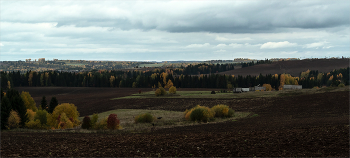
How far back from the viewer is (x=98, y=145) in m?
26.2

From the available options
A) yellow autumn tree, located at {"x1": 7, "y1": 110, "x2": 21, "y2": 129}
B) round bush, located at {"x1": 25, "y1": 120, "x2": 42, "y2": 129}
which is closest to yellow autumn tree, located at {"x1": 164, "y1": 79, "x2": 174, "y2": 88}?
round bush, located at {"x1": 25, "y1": 120, "x2": 42, "y2": 129}

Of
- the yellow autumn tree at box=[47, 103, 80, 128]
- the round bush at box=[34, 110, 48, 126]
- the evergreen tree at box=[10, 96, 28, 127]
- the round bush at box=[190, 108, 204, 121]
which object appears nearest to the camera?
the evergreen tree at box=[10, 96, 28, 127]

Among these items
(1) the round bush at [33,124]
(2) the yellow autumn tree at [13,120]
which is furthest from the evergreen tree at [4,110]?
(1) the round bush at [33,124]

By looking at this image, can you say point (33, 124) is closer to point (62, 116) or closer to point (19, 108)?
point (19, 108)

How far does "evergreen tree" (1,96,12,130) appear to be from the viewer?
1897 inches

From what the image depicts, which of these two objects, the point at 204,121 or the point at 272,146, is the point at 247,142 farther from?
the point at 204,121

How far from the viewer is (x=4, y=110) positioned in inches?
1948

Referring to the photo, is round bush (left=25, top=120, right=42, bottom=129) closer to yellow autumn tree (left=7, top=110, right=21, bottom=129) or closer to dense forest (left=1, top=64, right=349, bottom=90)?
yellow autumn tree (left=7, top=110, right=21, bottom=129)

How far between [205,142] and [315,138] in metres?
9.59

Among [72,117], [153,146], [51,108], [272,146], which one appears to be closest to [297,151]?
[272,146]

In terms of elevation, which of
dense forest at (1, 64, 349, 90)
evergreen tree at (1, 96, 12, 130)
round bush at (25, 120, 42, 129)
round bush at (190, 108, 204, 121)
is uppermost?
dense forest at (1, 64, 349, 90)

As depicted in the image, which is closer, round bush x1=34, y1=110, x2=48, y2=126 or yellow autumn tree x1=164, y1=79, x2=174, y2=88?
round bush x1=34, y1=110, x2=48, y2=126

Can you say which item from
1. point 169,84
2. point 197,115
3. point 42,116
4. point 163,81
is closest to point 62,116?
point 42,116

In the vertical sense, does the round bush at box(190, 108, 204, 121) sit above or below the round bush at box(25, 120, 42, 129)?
above
